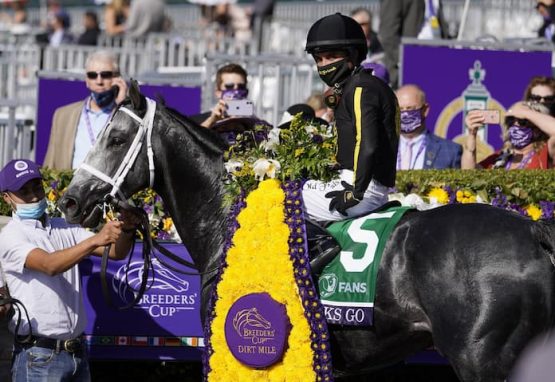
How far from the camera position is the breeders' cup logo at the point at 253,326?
19.0 feet

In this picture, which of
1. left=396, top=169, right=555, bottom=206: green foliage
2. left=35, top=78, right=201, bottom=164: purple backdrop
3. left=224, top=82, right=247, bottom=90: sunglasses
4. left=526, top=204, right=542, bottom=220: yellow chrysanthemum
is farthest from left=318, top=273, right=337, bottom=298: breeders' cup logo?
left=35, top=78, right=201, bottom=164: purple backdrop

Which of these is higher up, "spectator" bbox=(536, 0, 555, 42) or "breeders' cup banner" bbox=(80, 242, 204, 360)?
"spectator" bbox=(536, 0, 555, 42)

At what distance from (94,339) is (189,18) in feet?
57.7

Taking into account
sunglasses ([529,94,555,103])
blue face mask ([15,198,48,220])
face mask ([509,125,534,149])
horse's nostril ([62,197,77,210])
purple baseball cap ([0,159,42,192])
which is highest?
sunglasses ([529,94,555,103])

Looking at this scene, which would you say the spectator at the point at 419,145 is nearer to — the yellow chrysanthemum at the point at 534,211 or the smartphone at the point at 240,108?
the smartphone at the point at 240,108

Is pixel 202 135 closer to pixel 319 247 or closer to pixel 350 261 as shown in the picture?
pixel 319 247

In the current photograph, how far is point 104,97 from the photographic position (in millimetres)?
9461

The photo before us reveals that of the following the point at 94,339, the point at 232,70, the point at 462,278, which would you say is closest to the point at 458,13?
the point at 232,70

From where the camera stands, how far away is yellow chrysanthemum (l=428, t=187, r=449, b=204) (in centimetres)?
758

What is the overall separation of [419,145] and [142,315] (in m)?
3.04

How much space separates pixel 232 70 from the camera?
31.6ft

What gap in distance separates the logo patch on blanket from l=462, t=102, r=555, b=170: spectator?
3.09 m

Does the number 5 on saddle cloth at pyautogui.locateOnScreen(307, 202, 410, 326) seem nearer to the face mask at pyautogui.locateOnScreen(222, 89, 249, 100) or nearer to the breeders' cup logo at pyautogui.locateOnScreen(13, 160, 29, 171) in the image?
the breeders' cup logo at pyautogui.locateOnScreen(13, 160, 29, 171)

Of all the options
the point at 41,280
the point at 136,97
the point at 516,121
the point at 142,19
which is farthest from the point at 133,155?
the point at 142,19
